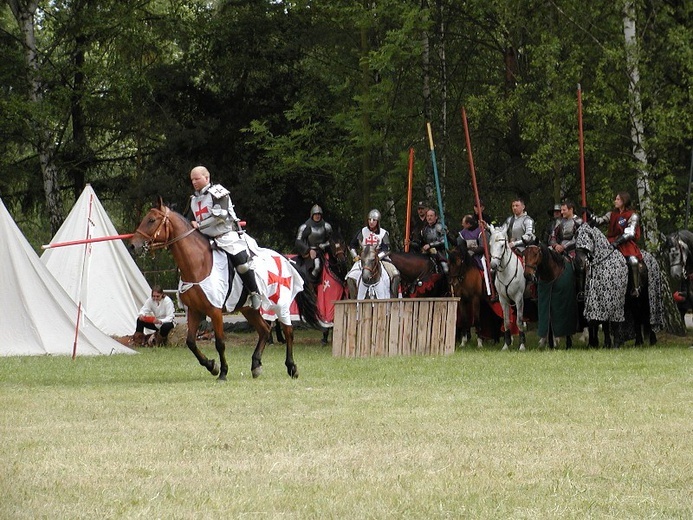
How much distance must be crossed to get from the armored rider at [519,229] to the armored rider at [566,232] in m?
0.39

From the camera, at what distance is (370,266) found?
2005 cm

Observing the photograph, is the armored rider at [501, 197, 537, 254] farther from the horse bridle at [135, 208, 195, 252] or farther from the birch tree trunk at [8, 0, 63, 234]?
the birch tree trunk at [8, 0, 63, 234]

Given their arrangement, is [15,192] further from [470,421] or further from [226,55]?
[470,421]

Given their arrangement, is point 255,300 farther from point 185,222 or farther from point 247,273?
point 185,222

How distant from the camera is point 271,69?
102ft

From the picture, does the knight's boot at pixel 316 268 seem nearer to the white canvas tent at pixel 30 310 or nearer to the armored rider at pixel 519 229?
the armored rider at pixel 519 229

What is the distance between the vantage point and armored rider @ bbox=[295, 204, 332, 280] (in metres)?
22.2

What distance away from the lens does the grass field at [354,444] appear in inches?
259

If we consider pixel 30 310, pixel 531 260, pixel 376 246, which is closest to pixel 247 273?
pixel 531 260

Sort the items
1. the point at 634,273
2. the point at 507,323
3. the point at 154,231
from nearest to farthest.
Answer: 1. the point at 154,231
2. the point at 634,273
3. the point at 507,323

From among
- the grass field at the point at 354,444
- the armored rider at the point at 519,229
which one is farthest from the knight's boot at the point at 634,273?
the grass field at the point at 354,444

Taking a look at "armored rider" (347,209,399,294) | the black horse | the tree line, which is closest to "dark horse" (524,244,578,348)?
"armored rider" (347,209,399,294)

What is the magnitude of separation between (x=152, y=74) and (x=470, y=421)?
22.7 m

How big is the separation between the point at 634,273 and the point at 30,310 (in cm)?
873
